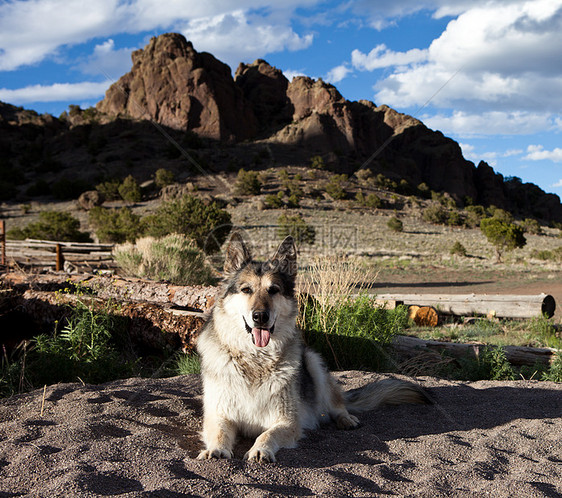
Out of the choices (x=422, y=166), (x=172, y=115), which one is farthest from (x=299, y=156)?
(x=422, y=166)

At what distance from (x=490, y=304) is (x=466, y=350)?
4.52 metres

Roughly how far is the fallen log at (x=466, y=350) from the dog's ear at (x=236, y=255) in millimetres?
4084

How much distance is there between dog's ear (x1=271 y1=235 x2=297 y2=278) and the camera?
3883 mm

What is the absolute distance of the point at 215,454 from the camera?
3.08m

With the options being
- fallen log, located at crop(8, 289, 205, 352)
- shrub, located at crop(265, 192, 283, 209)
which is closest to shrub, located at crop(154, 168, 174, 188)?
shrub, located at crop(265, 192, 283, 209)

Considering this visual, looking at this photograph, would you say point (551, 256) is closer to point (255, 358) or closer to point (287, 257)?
point (287, 257)

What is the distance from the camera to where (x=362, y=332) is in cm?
659

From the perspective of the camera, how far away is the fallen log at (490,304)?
10.6 metres

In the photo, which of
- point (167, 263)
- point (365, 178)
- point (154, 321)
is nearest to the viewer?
point (154, 321)

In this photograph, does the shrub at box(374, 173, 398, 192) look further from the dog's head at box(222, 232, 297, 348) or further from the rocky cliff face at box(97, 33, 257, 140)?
the dog's head at box(222, 232, 297, 348)

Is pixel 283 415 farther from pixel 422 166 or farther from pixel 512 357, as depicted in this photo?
pixel 422 166

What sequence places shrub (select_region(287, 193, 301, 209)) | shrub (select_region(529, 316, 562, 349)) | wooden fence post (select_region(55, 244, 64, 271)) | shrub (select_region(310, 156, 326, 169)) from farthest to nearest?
shrub (select_region(310, 156, 326, 169)) < shrub (select_region(287, 193, 301, 209)) < wooden fence post (select_region(55, 244, 64, 271)) < shrub (select_region(529, 316, 562, 349))

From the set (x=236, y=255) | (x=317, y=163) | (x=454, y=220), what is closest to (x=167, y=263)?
(x=236, y=255)

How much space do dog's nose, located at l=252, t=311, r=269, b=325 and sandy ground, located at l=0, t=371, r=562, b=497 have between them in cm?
96
